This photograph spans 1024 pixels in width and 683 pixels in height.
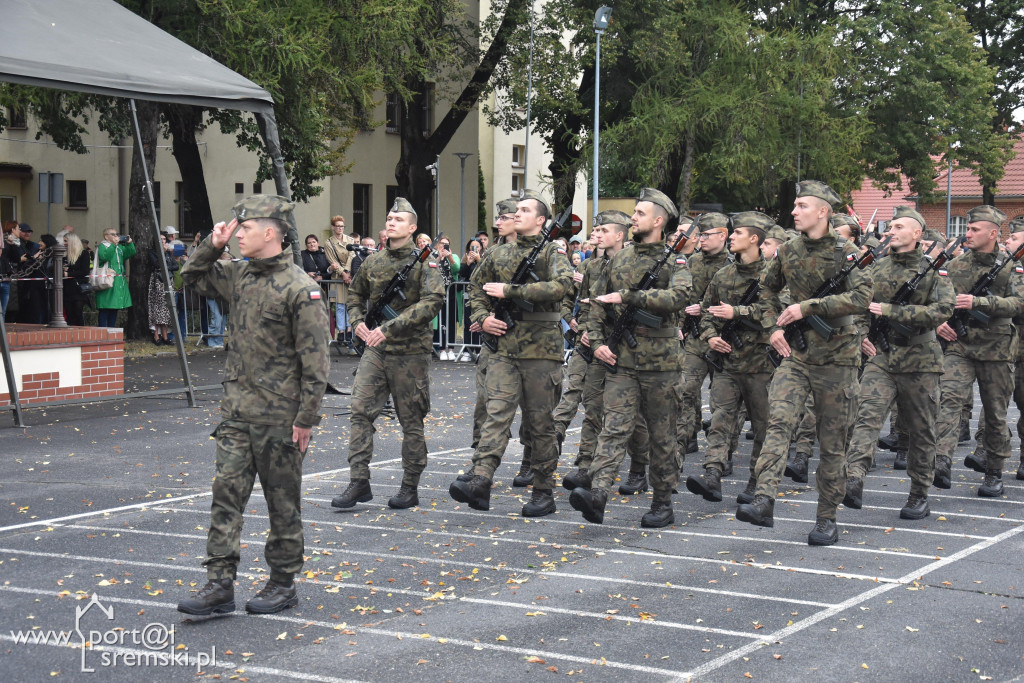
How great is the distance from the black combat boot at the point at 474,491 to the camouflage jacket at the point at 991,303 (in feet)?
13.6

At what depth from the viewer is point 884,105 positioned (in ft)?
131

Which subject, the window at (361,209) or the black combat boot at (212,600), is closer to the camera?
the black combat boot at (212,600)

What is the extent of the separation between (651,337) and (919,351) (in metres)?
2.07

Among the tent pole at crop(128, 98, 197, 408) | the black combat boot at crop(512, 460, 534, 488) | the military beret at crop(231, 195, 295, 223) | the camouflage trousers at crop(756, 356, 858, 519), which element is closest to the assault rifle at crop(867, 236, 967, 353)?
the camouflage trousers at crop(756, 356, 858, 519)

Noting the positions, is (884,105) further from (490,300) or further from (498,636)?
(498,636)

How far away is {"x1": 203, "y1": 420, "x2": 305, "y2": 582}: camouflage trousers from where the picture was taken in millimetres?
6336

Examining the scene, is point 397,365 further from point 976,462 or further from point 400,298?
point 976,462

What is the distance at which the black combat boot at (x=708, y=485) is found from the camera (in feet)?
31.1

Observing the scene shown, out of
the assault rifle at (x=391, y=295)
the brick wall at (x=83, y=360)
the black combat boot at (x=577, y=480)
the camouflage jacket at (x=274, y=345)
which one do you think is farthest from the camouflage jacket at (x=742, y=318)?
the brick wall at (x=83, y=360)

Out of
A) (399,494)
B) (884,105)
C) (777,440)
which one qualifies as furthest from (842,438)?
(884,105)

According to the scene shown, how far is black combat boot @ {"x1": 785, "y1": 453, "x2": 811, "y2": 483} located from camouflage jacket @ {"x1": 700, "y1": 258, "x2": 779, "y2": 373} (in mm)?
1267

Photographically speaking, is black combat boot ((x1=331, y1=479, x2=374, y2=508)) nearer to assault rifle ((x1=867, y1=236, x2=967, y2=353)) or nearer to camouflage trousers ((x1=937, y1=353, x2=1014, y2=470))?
assault rifle ((x1=867, y1=236, x2=967, y2=353))

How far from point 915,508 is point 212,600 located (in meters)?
5.12

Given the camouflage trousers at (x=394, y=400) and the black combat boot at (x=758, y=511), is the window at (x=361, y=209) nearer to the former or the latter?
the camouflage trousers at (x=394, y=400)
